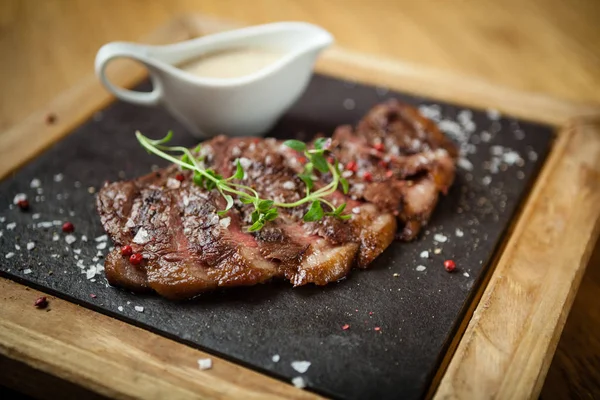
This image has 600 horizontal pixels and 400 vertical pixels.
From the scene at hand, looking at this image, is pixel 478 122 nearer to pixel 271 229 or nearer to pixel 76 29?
pixel 271 229

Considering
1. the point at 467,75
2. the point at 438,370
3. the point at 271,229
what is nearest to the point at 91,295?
the point at 271,229

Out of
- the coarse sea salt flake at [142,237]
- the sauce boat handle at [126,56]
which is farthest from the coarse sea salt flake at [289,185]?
the sauce boat handle at [126,56]

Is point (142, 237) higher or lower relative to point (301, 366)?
higher

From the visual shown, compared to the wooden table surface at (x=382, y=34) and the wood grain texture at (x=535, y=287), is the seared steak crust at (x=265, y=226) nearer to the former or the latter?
the wood grain texture at (x=535, y=287)

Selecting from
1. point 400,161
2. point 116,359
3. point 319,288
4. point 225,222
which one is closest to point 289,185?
point 225,222

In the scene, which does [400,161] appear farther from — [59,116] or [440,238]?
[59,116]

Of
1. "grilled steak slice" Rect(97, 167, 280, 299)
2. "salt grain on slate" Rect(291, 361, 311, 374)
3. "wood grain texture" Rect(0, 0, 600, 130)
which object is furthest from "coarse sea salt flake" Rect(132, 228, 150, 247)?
"wood grain texture" Rect(0, 0, 600, 130)
